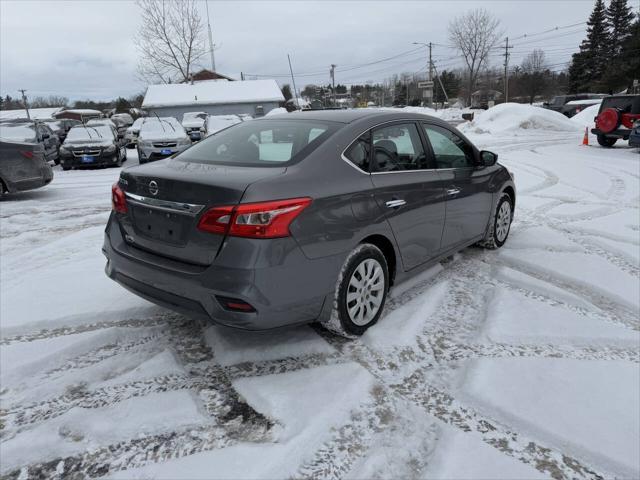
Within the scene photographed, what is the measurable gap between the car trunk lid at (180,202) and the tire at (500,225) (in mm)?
3224

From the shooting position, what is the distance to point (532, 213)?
24.1ft

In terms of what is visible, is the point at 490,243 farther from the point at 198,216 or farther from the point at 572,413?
the point at 198,216

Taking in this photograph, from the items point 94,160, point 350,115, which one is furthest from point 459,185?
point 94,160

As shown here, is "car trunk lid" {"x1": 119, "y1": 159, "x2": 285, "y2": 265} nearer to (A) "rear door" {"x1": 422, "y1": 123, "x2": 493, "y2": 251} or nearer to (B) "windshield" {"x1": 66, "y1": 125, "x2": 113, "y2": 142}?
(A) "rear door" {"x1": 422, "y1": 123, "x2": 493, "y2": 251}

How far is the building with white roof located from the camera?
40812mm

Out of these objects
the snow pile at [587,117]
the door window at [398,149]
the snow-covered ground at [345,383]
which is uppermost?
the door window at [398,149]

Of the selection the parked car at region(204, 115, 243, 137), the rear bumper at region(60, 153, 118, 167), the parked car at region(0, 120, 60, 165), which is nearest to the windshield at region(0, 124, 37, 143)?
the parked car at region(0, 120, 60, 165)

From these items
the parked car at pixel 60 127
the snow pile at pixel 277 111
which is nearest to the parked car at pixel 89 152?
the snow pile at pixel 277 111

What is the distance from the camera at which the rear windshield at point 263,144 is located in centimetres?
328

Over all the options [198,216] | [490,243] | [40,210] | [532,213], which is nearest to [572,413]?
[198,216]

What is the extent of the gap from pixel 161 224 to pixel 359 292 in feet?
4.61

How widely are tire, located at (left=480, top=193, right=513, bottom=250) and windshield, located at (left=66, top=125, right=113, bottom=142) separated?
1311 cm

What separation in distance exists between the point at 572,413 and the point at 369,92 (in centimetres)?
10281

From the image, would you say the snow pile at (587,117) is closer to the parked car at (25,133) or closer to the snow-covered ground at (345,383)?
the snow-covered ground at (345,383)
